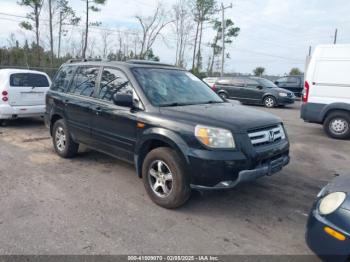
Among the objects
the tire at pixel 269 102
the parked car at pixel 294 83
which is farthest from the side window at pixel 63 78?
the parked car at pixel 294 83

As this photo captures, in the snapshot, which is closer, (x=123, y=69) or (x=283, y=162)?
(x=283, y=162)

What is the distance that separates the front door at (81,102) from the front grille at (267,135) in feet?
8.48

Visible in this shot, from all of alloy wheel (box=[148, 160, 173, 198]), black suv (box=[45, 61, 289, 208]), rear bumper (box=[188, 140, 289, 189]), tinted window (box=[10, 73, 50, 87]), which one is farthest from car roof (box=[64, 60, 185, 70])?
tinted window (box=[10, 73, 50, 87])

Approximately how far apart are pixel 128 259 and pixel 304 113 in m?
7.45

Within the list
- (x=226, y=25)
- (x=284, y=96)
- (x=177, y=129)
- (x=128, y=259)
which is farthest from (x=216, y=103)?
(x=226, y=25)

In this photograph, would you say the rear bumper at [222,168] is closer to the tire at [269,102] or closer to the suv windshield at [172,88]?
the suv windshield at [172,88]

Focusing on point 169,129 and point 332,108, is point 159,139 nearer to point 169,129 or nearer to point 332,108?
point 169,129

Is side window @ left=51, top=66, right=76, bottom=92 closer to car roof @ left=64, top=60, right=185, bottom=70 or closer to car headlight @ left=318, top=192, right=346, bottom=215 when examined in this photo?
car roof @ left=64, top=60, right=185, bottom=70

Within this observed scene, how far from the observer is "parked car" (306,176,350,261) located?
7.44 ft

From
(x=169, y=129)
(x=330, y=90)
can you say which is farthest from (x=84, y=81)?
(x=330, y=90)

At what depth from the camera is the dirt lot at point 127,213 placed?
10.1ft

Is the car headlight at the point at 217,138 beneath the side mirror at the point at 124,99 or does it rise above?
beneath

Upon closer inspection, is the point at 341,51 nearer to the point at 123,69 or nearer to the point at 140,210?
the point at 123,69

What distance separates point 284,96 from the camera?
16203 mm
